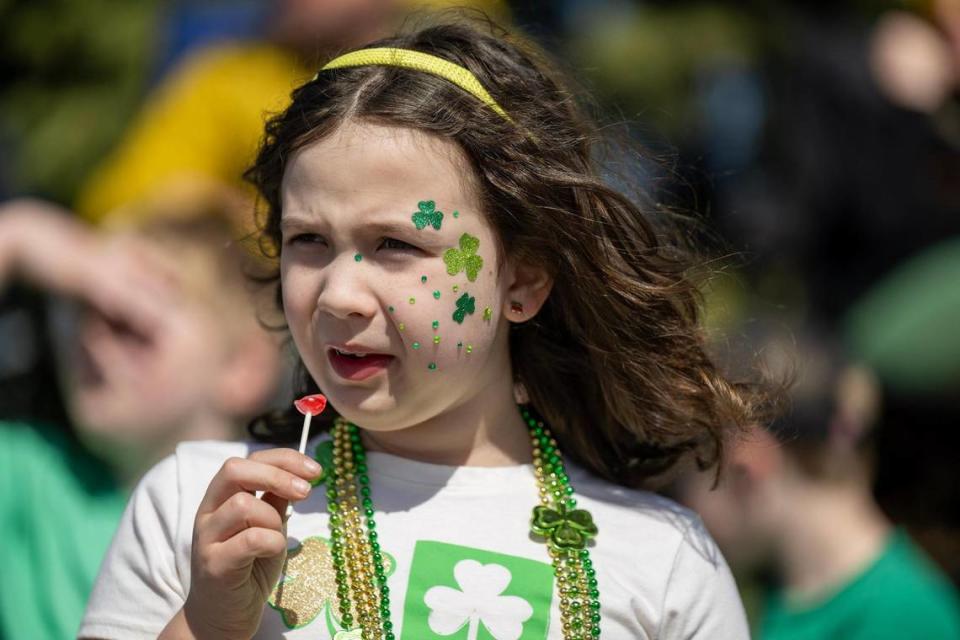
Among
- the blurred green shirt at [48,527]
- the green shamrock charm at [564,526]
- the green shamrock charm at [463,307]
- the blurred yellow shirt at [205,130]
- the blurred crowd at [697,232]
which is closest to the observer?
the green shamrock charm at [463,307]

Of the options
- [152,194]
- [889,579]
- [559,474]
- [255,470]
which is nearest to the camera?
[255,470]

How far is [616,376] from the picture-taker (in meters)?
2.46

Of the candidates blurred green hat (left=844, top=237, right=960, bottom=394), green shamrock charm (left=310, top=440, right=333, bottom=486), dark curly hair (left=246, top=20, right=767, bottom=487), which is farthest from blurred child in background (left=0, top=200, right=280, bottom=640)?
blurred green hat (left=844, top=237, right=960, bottom=394)

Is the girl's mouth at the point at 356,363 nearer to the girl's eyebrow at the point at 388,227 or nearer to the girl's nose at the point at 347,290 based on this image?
the girl's nose at the point at 347,290

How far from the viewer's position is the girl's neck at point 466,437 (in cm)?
234

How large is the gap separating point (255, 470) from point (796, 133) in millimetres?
3375

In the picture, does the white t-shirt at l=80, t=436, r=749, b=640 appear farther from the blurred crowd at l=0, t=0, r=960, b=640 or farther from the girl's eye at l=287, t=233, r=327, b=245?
the girl's eye at l=287, t=233, r=327, b=245

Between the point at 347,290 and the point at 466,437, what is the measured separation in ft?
1.35

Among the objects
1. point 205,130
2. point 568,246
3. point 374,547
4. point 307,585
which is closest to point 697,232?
point 568,246

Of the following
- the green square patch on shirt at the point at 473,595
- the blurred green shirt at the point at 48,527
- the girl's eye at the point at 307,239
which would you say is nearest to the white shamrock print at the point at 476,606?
the green square patch on shirt at the point at 473,595

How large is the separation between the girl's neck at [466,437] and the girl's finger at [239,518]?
0.41 metres

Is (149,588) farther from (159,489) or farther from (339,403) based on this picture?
(339,403)

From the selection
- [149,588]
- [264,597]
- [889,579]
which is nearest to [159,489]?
[149,588]

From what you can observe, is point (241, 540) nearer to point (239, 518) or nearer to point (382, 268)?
point (239, 518)
